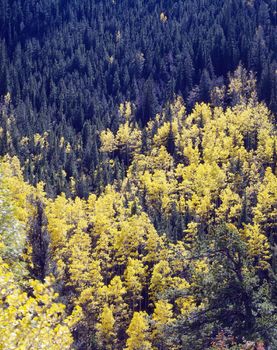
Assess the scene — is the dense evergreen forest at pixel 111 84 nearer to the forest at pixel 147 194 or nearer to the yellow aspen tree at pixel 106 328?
the forest at pixel 147 194

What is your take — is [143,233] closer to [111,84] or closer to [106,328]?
[106,328]

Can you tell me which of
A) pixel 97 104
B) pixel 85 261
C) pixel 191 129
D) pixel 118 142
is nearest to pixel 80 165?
pixel 118 142

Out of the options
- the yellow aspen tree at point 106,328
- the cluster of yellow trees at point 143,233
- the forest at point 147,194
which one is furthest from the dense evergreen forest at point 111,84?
the yellow aspen tree at point 106,328

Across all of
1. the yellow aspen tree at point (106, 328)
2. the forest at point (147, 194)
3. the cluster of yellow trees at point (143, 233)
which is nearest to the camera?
the cluster of yellow trees at point (143, 233)

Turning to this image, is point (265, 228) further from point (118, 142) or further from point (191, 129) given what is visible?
point (118, 142)

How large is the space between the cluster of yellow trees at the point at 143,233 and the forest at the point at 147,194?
0.15 m

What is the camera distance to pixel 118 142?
4970 inches

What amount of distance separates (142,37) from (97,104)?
190 feet

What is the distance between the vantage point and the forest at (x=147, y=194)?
70.8ft

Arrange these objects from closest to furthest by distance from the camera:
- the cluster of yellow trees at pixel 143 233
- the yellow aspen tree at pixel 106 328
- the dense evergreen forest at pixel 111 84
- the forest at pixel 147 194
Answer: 1. the cluster of yellow trees at pixel 143 233
2. the forest at pixel 147 194
3. the yellow aspen tree at pixel 106 328
4. the dense evergreen forest at pixel 111 84

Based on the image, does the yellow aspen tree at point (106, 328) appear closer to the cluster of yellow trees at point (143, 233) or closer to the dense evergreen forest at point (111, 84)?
the cluster of yellow trees at point (143, 233)

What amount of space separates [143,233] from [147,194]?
2964 centimetres

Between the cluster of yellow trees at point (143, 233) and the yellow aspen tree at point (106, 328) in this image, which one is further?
the yellow aspen tree at point (106, 328)

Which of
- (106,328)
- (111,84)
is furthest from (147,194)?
(111,84)
